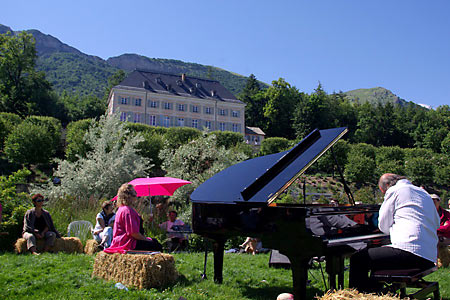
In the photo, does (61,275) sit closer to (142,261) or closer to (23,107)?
(142,261)

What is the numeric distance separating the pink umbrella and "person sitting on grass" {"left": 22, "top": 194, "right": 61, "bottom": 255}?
8.63 ft

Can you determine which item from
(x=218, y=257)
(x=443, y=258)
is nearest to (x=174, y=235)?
(x=218, y=257)

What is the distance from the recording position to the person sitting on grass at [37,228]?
808 cm

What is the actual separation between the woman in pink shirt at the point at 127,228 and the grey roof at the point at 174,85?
51.7 metres

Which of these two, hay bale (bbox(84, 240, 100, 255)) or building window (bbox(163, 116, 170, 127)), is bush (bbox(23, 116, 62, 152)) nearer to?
building window (bbox(163, 116, 170, 127))

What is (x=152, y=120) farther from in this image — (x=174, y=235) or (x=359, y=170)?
(x=174, y=235)

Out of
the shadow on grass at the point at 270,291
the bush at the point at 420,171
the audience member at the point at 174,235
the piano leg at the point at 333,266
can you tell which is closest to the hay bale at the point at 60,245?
the audience member at the point at 174,235

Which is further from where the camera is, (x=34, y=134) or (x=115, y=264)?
(x=34, y=134)

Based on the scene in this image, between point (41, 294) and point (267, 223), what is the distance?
3.46 metres

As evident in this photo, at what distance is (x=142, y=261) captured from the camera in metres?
5.47

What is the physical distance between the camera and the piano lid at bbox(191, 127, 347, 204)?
4594mm

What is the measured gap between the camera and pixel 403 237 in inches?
154

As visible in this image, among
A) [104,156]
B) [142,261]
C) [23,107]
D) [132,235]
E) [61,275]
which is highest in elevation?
[23,107]

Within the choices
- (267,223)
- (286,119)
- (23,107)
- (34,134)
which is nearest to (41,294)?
(267,223)
